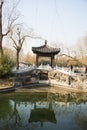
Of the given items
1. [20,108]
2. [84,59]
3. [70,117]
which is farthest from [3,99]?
[84,59]

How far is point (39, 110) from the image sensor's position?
440 inches

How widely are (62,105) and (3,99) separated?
3197 mm

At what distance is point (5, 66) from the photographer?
1666 centimetres

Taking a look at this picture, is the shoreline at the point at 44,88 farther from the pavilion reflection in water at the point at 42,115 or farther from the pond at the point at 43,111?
the pavilion reflection in water at the point at 42,115

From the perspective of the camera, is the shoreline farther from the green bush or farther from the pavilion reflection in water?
the pavilion reflection in water

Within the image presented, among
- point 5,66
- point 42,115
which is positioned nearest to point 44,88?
point 5,66

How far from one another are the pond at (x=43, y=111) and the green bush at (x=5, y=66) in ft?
8.65

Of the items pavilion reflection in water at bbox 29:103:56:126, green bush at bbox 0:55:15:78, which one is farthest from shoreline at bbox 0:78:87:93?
pavilion reflection in water at bbox 29:103:56:126

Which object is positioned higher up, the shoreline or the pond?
the shoreline

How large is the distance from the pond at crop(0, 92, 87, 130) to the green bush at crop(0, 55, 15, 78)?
264 cm

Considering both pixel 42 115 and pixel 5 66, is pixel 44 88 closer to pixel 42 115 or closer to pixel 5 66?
pixel 5 66

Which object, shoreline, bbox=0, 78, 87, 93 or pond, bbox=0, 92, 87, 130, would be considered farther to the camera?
shoreline, bbox=0, 78, 87, 93

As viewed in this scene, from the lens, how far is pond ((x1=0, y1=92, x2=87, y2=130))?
27.7ft

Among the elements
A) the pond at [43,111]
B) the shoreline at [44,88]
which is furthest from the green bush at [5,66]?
the pond at [43,111]
